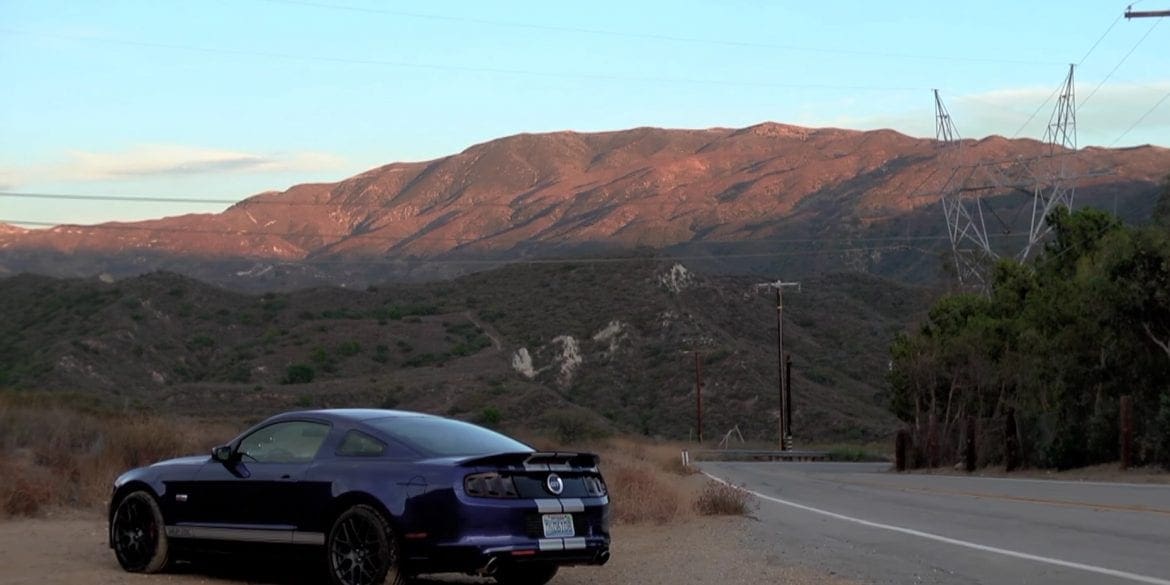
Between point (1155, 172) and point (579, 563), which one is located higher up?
point (1155, 172)

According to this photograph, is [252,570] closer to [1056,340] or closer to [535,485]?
[535,485]

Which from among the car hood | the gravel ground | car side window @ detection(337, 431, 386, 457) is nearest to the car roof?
car side window @ detection(337, 431, 386, 457)

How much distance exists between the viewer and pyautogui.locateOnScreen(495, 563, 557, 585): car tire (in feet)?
39.1

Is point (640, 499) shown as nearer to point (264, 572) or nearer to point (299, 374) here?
point (264, 572)

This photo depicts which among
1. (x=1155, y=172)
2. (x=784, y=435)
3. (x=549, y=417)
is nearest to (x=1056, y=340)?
(x=549, y=417)

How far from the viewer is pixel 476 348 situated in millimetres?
84312

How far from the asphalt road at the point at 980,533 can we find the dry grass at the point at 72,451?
28.5 ft

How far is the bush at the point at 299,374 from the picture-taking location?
73500 millimetres

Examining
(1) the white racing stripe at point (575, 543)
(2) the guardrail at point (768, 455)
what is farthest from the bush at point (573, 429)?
(1) the white racing stripe at point (575, 543)

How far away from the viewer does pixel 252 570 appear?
13.1 m

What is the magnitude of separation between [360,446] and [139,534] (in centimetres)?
246

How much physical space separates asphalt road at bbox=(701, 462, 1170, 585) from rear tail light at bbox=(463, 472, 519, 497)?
3.76 m

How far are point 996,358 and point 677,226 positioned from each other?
110m

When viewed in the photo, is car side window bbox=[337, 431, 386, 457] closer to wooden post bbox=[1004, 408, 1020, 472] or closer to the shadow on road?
the shadow on road
